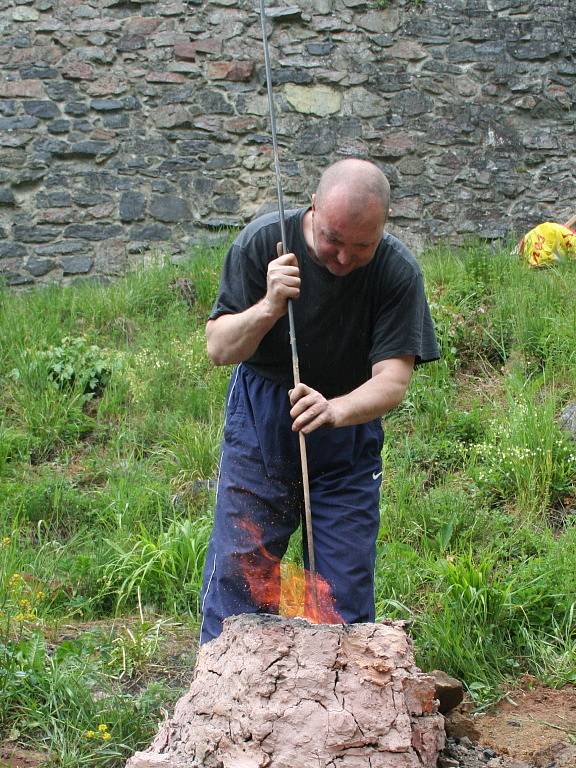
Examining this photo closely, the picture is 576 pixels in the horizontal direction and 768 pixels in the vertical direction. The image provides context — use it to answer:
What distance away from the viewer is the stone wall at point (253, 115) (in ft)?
26.6

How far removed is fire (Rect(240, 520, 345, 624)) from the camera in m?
3.12

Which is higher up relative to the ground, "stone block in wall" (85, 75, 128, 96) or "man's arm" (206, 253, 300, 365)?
"stone block in wall" (85, 75, 128, 96)

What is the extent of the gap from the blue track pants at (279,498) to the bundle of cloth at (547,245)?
4.29 metres

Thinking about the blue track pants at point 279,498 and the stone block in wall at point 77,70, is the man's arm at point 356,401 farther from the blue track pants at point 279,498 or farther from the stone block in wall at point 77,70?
the stone block in wall at point 77,70

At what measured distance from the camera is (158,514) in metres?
4.84

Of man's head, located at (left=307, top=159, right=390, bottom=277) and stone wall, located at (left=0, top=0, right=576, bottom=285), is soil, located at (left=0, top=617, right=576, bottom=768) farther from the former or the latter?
stone wall, located at (left=0, top=0, right=576, bottom=285)

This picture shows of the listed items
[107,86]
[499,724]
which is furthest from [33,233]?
[499,724]

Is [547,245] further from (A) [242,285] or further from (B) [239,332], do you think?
(B) [239,332]

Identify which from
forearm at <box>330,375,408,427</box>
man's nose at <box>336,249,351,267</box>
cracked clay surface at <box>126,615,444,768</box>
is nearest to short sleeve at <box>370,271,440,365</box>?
forearm at <box>330,375,408,427</box>

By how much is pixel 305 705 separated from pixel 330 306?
4.36 ft

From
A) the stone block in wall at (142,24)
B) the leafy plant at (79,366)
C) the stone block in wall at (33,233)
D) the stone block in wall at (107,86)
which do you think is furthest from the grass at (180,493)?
the stone block in wall at (142,24)

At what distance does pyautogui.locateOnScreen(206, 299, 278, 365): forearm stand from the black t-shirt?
0.11 meters

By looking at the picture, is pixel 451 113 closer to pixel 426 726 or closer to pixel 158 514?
pixel 158 514

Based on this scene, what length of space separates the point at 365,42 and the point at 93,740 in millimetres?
6652
